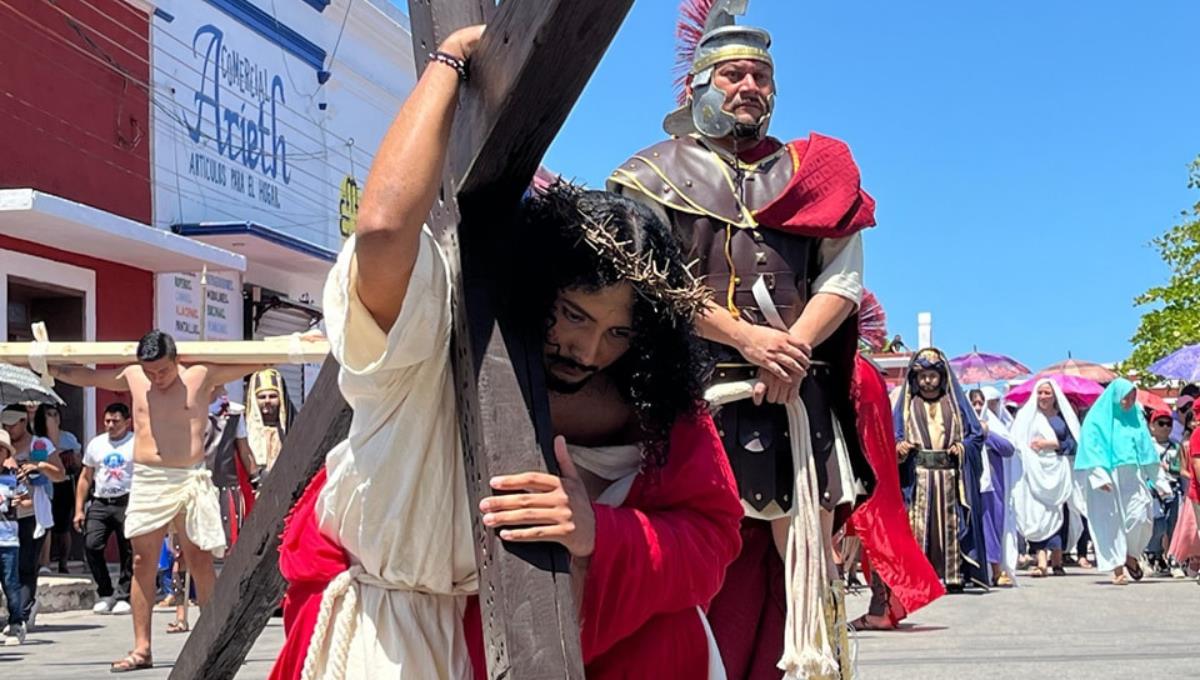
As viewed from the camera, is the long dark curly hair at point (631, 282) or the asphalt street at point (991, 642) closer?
the long dark curly hair at point (631, 282)

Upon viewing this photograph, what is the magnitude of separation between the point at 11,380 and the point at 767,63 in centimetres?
697

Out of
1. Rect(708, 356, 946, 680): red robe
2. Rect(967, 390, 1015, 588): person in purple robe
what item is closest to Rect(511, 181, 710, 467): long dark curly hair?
Rect(708, 356, 946, 680): red robe

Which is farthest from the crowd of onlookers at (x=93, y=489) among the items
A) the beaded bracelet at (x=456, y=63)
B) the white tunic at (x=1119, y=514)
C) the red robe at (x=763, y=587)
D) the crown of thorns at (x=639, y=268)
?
the white tunic at (x=1119, y=514)

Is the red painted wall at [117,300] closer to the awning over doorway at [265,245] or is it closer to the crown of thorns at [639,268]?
the awning over doorway at [265,245]

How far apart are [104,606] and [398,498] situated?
990cm

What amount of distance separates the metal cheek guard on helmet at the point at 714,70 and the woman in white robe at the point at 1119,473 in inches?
428

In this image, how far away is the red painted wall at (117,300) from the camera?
14.8 meters

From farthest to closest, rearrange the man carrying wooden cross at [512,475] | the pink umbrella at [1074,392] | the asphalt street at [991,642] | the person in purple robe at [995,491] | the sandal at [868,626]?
the pink umbrella at [1074,392]
the person in purple robe at [995,491]
the sandal at [868,626]
the asphalt street at [991,642]
the man carrying wooden cross at [512,475]

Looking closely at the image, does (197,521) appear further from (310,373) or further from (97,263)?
(310,373)

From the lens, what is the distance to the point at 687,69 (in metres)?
4.81

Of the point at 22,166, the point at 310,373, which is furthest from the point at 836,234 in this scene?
the point at 310,373

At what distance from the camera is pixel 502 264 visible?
243cm

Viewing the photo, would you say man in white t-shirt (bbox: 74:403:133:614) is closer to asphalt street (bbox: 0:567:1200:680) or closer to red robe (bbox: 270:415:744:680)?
asphalt street (bbox: 0:567:1200:680)

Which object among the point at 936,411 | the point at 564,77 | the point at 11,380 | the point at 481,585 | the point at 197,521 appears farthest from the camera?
the point at 936,411
